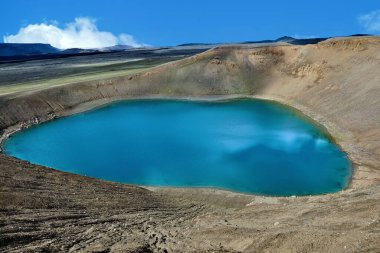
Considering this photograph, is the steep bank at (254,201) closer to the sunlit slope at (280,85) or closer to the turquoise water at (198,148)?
the sunlit slope at (280,85)

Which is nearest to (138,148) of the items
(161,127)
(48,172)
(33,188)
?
(161,127)

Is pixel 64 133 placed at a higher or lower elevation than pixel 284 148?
higher

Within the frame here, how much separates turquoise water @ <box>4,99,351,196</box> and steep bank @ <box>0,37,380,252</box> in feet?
9.20

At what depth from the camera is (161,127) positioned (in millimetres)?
52469

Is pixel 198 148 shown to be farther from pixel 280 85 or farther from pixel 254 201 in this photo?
pixel 280 85

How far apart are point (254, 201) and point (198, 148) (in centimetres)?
1517

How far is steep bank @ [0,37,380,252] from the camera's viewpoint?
15734 millimetres

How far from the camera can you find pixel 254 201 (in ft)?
87.8

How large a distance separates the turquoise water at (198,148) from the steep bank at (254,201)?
9.20ft

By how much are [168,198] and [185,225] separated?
6.81 metres

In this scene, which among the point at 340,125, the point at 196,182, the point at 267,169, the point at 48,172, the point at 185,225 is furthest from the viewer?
the point at 340,125

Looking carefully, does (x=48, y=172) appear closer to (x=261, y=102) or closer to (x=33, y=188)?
(x=33, y=188)

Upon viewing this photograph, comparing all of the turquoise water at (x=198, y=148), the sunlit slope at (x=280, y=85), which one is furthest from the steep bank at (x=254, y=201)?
the turquoise water at (x=198, y=148)

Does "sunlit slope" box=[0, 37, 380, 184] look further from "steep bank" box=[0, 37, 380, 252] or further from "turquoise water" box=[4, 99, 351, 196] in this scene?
"turquoise water" box=[4, 99, 351, 196]
